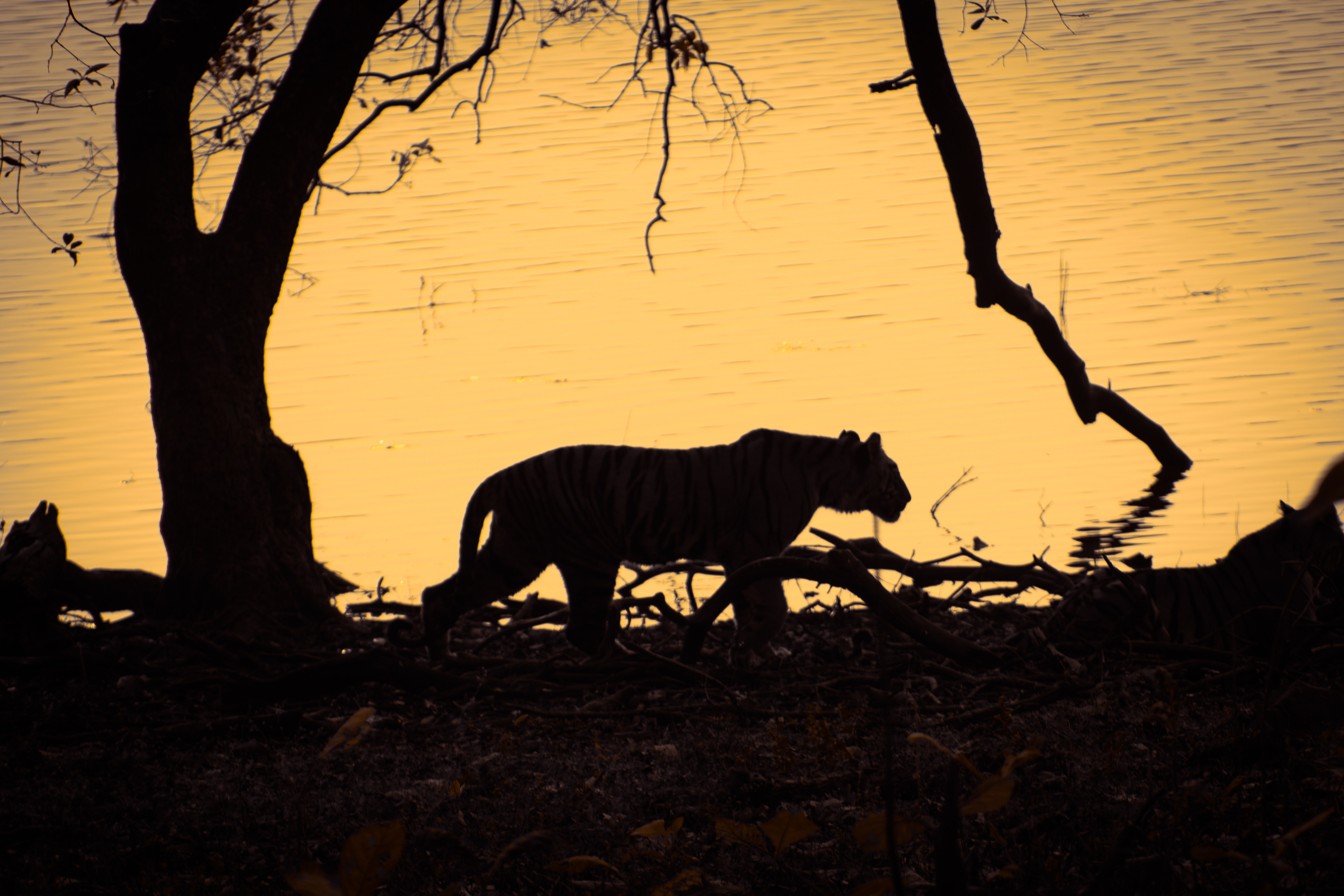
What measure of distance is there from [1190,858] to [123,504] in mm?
6783

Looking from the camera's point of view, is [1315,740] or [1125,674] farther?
[1125,674]

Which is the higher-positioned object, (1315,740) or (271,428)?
(271,428)

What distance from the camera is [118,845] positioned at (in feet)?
9.25

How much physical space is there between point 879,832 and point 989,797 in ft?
0.70

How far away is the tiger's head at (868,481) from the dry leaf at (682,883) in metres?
2.89

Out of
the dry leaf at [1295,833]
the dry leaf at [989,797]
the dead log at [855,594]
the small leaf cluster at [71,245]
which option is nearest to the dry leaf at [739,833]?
the dry leaf at [989,797]

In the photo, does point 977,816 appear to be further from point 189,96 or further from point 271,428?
point 189,96

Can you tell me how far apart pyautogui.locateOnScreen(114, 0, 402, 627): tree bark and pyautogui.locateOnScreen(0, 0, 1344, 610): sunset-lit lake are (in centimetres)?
92

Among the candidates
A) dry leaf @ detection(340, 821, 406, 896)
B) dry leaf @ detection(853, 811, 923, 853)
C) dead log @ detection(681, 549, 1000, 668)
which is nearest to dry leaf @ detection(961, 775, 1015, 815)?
dry leaf @ detection(853, 811, 923, 853)

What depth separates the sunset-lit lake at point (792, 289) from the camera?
7285 millimetres

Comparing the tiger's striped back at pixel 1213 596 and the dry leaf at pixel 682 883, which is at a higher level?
the tiger's striped back at pixel 1213 596

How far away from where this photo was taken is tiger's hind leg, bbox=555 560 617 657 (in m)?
4.63

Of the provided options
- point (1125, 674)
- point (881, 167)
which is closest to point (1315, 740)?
point (1125, 674)

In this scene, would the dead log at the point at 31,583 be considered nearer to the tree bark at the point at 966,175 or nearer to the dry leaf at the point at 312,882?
the dry leaf at the point at 312,882
